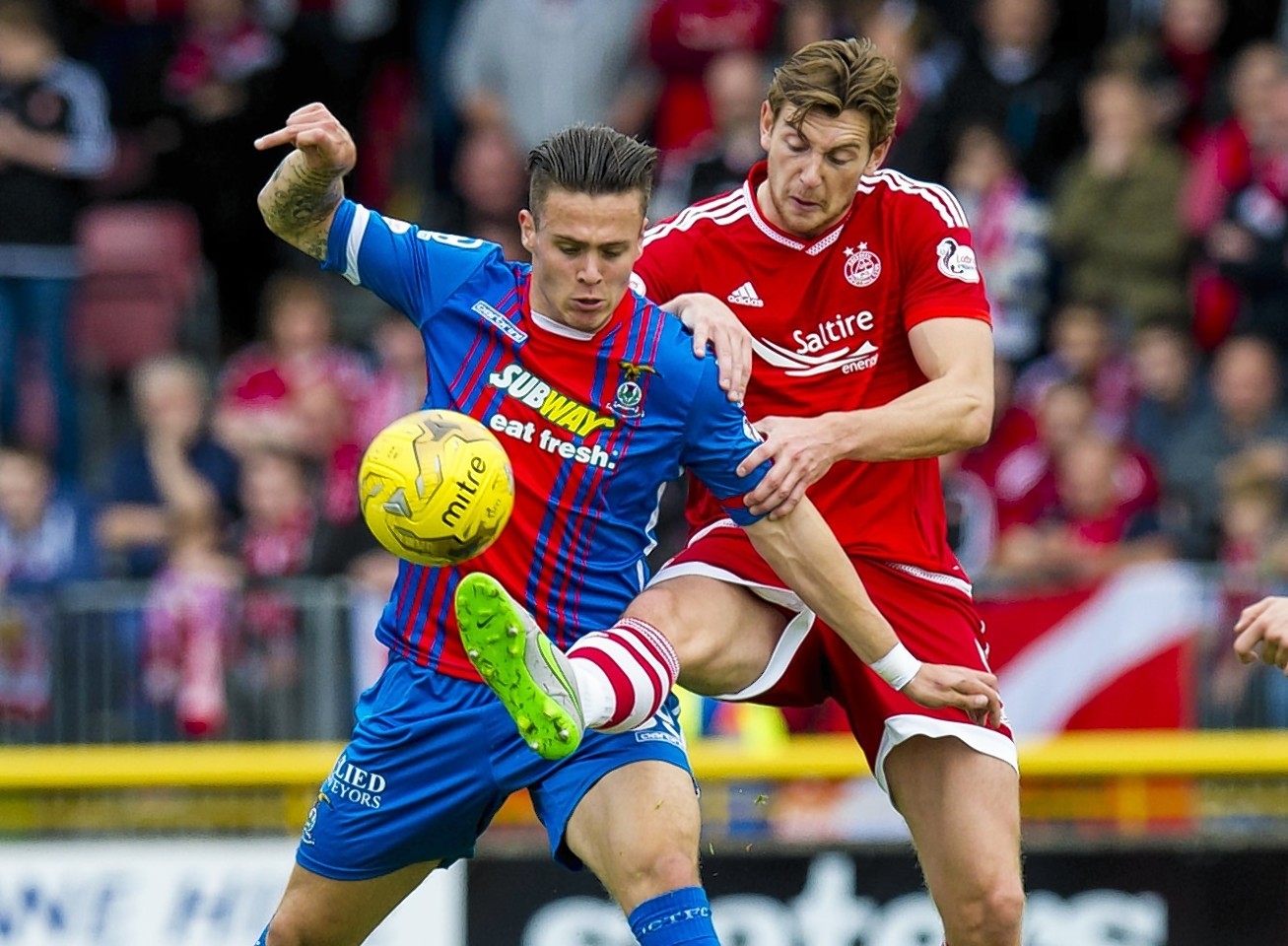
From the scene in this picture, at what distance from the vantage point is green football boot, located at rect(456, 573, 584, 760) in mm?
5359

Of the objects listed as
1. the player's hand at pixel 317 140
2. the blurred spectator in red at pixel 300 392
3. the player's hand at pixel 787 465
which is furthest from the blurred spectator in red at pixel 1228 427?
the player's hand at pixel 317 140

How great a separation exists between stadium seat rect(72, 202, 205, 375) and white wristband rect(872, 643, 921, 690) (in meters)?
6.94

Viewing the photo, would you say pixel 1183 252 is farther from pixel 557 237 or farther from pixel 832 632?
pixel 557 237

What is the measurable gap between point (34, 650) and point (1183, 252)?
551 centimetres

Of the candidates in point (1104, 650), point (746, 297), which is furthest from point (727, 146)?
point (746, 297)

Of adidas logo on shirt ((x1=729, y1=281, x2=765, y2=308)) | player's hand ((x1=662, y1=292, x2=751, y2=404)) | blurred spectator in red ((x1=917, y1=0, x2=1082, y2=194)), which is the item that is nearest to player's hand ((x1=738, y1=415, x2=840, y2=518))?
player's hand ((x1=662, y1=292, x2=751, y2=404))

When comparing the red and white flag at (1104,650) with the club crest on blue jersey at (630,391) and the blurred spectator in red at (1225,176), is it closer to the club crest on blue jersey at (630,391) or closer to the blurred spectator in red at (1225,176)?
the blurred spectator in red at (1225,176)

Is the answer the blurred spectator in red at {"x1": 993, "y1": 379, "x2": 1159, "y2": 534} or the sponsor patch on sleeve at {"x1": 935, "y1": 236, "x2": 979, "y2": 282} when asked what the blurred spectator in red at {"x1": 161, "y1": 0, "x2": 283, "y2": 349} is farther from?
the sponsor patch on sleeve at {"x1": 935, "y1": 236, "x2": 979, "y2": 282}

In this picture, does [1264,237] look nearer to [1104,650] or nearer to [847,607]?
[1104,650]

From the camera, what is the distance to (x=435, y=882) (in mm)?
8523

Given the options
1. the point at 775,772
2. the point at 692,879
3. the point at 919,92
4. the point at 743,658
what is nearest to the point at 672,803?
the point at 692,879

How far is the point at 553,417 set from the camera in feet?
19.3

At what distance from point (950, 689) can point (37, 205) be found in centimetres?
693

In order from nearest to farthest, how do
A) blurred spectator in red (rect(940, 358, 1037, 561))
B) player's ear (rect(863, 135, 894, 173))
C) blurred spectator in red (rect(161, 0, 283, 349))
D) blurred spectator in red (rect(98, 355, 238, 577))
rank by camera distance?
player's ear (rect(863, 135, 894, 173)), blurred spectator in red (rect(940, 358, 1037, 561)), blurred spectator in red (rect(98, 355, 238, 577)), blurred spectator in red (rect(161, 0, 283, 349))
